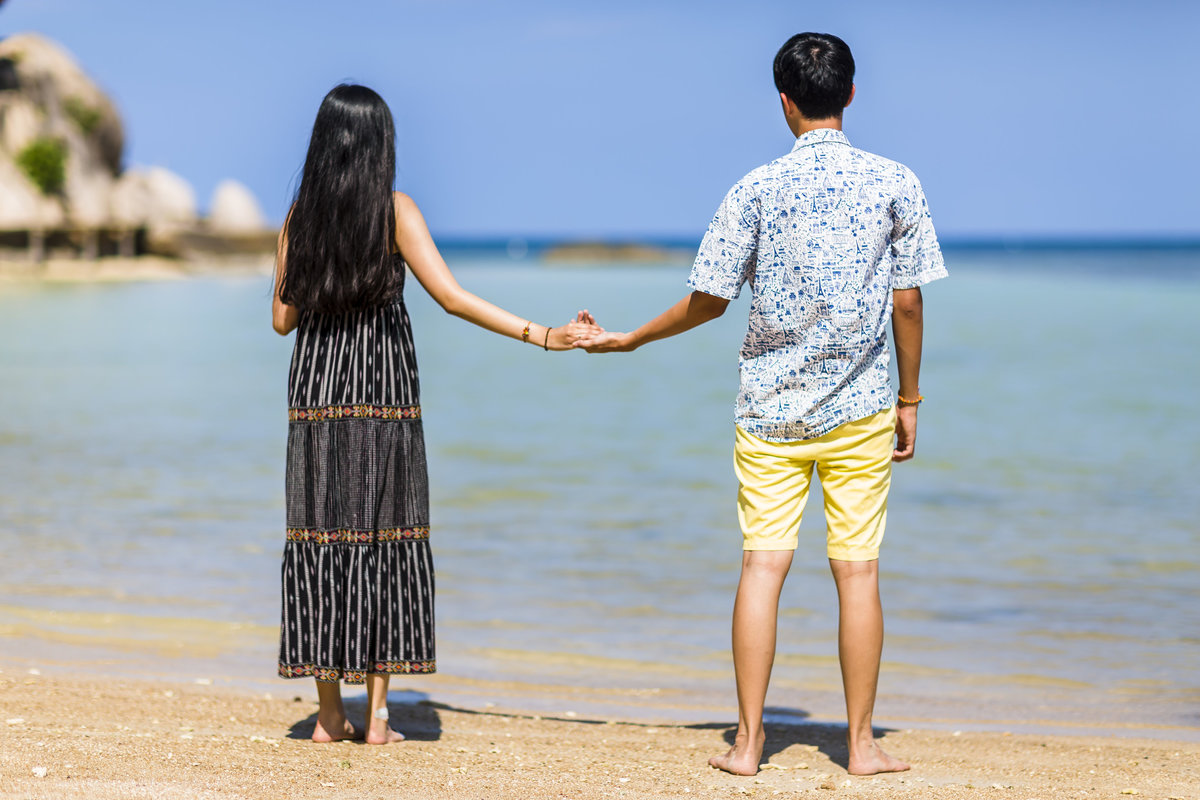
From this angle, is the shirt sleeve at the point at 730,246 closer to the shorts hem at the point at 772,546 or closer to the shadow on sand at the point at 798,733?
the shorts hem at the point at 772,546

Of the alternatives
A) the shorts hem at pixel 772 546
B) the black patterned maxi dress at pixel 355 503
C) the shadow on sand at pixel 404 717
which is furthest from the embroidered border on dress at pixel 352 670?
the shorts hem at pixel 772 546

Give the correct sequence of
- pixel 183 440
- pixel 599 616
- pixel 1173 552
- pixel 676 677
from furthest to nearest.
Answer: pixel 183 440 → pixel 1173 552 → pixel 599 616 → pixel 676 677

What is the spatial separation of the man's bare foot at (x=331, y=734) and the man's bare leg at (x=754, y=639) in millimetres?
1071

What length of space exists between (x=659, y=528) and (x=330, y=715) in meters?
4.03

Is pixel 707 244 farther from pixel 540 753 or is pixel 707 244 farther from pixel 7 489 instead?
pixel 7 489

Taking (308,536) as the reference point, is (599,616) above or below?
below

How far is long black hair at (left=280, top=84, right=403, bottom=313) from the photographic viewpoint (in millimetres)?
3250

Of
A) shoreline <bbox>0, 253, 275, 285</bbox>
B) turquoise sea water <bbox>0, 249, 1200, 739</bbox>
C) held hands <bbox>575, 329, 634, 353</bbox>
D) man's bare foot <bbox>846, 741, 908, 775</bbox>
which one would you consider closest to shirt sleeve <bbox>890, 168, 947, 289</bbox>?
held hands <bbox>575, 329, 634, 353</bbox>

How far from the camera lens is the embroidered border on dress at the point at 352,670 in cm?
335

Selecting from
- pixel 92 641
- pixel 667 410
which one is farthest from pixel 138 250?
pixel 92 641

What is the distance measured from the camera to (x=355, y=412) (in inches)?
131

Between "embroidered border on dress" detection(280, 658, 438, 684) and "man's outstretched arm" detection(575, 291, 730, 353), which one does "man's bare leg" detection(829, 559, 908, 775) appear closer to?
"man's outstretched arm" detection(575, 291, 730, 353)

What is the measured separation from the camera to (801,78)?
3053mm

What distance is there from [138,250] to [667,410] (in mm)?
46646
